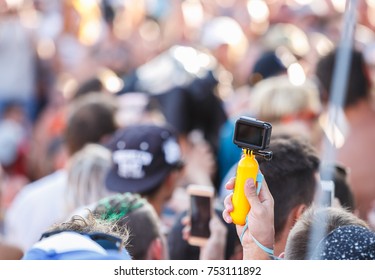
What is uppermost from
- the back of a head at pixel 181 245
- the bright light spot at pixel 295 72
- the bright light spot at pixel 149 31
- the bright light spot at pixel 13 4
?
the bright light spot at pixel 13 4

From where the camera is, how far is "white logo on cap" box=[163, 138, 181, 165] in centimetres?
379

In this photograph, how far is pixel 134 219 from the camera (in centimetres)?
288

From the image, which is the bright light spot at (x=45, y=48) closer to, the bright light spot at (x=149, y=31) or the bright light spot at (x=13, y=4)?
the bright light spot at (x=13, y=4)

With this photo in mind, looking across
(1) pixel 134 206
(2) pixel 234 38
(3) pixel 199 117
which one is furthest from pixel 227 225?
(2) pixel 234 38

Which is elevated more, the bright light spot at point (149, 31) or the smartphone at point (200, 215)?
the bright light spot at point (149, 31)

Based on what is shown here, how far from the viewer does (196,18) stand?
8.55 m

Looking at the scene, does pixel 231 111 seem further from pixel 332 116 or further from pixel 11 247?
pixel 332 116

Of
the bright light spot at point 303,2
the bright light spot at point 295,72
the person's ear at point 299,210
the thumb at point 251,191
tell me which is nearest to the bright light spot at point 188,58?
the bright light spot at point 295,72

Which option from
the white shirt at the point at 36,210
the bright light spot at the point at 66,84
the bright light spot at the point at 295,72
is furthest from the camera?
the bright light spot at the point at 66,84

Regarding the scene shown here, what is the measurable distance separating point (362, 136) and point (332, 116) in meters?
1.86

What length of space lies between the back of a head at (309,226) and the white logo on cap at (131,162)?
4.18 ft

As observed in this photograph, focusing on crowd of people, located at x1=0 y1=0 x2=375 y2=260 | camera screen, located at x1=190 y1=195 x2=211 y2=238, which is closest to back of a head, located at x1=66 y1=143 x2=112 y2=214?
crowd of people, located at x1=0 y1=0 x2=375 y2=260

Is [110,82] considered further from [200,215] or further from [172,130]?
[200,215]

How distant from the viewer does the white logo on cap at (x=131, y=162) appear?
3.67 m
